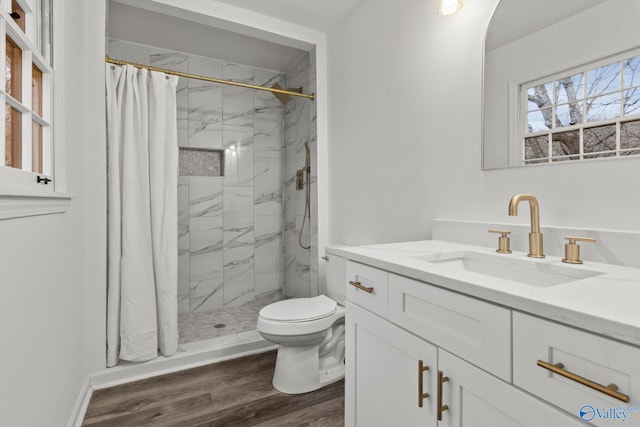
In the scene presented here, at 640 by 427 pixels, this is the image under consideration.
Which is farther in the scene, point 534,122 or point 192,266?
point 192,266

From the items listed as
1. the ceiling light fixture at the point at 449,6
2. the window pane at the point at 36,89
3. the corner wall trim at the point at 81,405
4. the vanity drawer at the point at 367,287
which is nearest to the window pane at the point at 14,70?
the window pane at the point at 36,89

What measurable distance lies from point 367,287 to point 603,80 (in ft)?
3.33

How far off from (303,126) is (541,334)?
2.72m

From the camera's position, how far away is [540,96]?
1.20 meters

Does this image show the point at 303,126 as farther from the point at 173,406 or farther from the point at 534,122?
the point at 173,406

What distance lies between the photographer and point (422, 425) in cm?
89

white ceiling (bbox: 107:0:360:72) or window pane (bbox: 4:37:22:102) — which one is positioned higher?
white ceiling (bbox: 107:0:360:72)

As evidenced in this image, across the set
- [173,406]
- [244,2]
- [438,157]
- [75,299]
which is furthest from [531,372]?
[244,2]

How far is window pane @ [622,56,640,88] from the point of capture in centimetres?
95

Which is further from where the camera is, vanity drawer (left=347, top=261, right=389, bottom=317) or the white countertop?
vanity drawer (left=347, top=261, right=389, bottom=317)

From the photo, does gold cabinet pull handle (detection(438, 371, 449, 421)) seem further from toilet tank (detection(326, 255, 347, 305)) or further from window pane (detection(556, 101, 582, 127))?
toilet tank (detection(326, 255, 347, 305))

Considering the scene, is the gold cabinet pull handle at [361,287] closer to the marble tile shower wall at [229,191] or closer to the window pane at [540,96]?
the window pane at [540,96]

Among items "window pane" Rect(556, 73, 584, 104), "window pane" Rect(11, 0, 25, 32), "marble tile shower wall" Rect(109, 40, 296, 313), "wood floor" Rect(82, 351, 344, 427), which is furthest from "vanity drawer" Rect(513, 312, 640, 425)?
"marble tile shower wall" Rect(109, 40, 296, 313)

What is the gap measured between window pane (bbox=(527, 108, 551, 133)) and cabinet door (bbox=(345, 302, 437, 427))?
92cm
